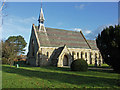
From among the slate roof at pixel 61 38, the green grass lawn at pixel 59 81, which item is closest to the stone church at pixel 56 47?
the slate roof at pixel 61 38

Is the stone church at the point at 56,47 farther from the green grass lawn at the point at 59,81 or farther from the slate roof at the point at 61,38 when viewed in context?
the green grass lawn at the point at 59,81

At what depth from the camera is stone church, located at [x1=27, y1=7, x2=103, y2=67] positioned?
31131 millimetres

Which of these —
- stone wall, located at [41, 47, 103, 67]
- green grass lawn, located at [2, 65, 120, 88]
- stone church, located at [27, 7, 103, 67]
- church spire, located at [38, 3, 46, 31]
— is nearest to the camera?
green grass lawn, located at [2, 65, 120, 88]

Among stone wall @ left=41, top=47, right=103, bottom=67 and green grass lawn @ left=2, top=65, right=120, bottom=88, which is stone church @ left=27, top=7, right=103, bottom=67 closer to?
stone wall @ left=41, top=47, right=103, bottom=67

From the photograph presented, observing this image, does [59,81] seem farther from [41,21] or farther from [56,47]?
[41,21]

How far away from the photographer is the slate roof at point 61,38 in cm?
3428

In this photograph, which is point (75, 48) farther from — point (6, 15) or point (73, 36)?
point (6, 15)

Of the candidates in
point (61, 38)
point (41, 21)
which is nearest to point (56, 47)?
point (61, 38)

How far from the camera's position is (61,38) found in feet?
124

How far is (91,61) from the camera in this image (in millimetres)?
39688

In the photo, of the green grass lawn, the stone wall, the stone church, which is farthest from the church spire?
the green grass lawn

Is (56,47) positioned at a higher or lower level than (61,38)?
lower

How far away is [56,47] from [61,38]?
4.80 meters

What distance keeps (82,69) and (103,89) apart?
10561 mm
